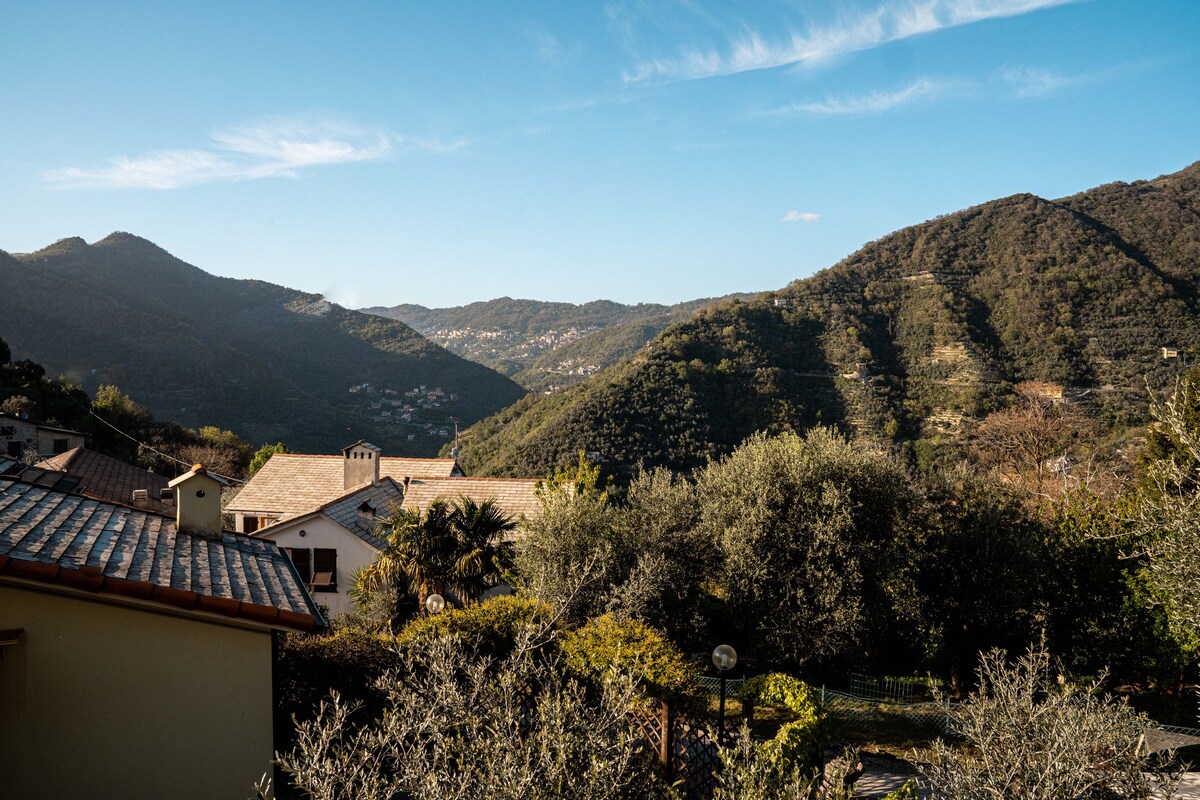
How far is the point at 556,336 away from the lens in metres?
170

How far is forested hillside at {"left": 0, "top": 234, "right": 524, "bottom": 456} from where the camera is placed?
66.2 metres

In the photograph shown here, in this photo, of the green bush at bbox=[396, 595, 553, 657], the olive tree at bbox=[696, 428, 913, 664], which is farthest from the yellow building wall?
the olive tree at bbox=[696, 428, 913, 664]

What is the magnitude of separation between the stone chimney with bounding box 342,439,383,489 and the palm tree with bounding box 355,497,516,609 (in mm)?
9442

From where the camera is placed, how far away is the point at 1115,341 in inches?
1903

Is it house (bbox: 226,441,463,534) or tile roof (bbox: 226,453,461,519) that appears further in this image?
tile roof (bbox: 226,453,461,519)

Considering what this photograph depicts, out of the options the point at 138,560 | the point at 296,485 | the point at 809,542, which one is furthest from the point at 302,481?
the point at 138,560

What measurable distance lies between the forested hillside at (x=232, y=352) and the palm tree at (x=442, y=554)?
49882mm

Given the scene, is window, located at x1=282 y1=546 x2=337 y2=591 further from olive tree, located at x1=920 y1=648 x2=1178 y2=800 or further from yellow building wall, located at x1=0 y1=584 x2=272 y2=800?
olive tree, located at x1=920 y1=648 x2=1178 y2=800

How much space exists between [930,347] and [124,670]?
56052 millimetres

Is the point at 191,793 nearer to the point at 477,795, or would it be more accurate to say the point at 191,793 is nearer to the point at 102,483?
the point at 477,795

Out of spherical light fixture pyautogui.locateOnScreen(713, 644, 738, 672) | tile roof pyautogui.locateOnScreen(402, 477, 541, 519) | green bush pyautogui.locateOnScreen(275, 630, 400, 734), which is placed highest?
tile roof pyautogui.locateOnScreen(402, 477, 541, 519)

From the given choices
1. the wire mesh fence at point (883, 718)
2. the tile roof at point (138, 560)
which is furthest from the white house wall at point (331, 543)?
the wire mesh fence at point (883, 718)

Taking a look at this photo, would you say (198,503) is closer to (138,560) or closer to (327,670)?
(138,560)

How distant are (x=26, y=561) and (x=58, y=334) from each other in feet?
254
